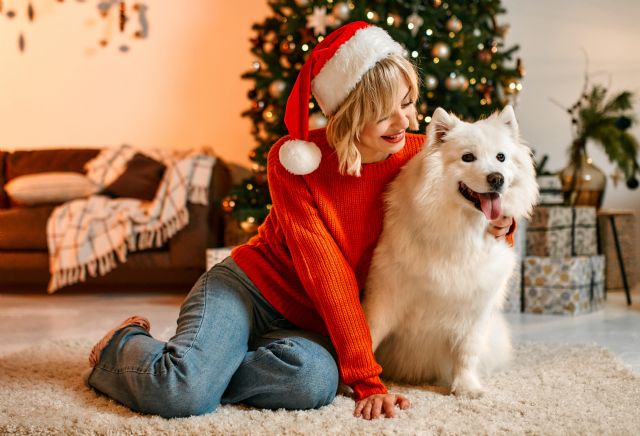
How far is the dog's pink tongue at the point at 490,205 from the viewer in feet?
5.11

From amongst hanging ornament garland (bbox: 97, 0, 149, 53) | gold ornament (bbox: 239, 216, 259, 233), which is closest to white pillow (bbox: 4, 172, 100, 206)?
gold ornament (bbox: 239, 216, 259, 233)

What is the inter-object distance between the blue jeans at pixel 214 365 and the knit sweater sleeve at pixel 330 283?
0.22 ft

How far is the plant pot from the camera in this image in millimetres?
3729

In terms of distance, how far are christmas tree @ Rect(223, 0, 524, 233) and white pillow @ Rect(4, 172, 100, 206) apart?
3.51 ft

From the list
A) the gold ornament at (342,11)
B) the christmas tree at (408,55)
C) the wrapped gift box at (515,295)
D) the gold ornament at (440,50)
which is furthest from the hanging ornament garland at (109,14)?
the wrapped gift box at (515,295)

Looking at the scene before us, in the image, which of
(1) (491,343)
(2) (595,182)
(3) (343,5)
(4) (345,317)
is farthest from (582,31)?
(4) (345,317)

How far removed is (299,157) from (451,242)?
0.43 metres

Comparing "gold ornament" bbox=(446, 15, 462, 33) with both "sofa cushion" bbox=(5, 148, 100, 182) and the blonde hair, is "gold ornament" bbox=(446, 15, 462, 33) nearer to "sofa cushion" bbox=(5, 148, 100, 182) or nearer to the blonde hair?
the blonde hair

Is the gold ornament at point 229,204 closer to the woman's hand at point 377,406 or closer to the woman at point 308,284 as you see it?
the woman at point 308,284

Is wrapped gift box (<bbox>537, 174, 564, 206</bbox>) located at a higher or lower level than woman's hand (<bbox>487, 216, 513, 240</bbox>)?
lower

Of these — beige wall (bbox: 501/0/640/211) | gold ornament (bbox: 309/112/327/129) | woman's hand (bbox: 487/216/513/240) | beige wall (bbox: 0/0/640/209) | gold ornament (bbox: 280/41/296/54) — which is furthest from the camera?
beige wall (bbox: 0/0/640/209)

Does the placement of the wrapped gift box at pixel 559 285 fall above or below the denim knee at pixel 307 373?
below

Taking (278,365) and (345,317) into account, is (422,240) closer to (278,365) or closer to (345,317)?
(345,317)

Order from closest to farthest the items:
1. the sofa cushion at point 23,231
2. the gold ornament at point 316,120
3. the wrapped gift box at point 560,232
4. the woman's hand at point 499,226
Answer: the woman's hand at point 499,226
the gold ornament at point 316,120
the wrapped gift box at point 560,232
the sofa cushion at point 23,231
